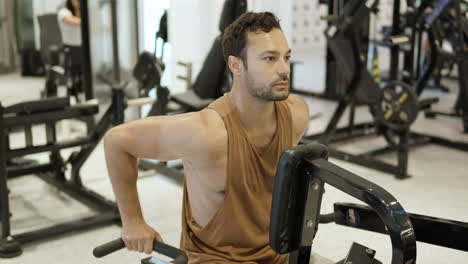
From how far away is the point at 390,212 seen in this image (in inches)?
45.2

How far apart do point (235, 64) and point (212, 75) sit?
2.43 m

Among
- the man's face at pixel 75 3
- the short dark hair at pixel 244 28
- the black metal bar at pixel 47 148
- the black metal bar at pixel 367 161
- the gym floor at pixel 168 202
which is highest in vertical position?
the man's face at pixel 75 3

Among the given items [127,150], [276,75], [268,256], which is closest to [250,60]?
[276,75]

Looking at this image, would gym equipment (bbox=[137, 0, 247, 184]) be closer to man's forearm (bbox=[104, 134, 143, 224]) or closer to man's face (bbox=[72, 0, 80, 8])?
man's face (bbox=[72, 0, 80, 8])

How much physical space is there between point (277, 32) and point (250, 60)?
4.3 inches

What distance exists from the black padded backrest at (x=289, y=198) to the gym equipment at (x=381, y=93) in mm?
2892

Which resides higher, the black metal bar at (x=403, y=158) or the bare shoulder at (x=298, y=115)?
the bare shoulder at (x=298, y=115)

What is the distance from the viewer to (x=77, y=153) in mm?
3875

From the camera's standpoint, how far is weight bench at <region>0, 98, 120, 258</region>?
302 centimetres

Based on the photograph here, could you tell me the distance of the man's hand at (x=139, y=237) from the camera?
1.63 meters

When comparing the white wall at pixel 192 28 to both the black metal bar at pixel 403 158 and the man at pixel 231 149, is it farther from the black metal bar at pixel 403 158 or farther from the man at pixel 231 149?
the man at pixel 231 149

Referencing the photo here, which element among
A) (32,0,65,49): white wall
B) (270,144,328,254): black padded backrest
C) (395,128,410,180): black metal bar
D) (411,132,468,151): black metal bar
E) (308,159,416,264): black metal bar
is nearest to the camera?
(308,159,416,264): black metal bar

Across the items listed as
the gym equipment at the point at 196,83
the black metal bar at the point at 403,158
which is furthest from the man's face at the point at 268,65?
the black metal bar at the point at 403,158

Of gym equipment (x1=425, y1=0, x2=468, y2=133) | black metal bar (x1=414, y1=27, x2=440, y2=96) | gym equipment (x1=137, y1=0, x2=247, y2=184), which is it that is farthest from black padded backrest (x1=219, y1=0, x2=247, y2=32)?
black metal bar (x1=414, y1=27, x2=440, y2=96)
